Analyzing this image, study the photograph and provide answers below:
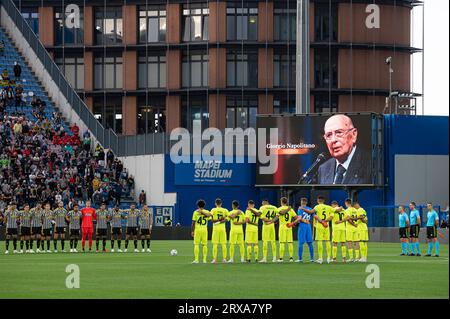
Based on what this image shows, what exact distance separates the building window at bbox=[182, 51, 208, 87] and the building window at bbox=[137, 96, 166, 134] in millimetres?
2793

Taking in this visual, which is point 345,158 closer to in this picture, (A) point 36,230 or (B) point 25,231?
(A) point 36,230

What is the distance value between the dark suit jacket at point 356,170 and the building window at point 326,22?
23.7m

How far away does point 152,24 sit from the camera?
341ft

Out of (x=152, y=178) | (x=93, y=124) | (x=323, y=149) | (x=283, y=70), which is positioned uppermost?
(x=283, y=70)

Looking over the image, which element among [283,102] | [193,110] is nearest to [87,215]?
[193,110]

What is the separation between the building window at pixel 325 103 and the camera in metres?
103

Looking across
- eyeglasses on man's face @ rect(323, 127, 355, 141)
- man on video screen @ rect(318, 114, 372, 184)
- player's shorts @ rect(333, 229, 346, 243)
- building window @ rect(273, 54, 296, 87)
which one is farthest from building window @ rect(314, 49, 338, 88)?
player's shorts @ rect(333, 229, 346, 243)

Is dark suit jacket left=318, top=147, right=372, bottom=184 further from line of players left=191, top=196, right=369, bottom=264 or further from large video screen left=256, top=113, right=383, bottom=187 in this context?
line of players left=191, top=196, right=369, bottom=264

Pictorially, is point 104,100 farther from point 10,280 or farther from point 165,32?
point 10,280

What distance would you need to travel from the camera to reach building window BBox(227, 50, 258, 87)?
102 meters

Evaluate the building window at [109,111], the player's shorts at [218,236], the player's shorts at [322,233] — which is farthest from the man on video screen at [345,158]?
the player's shorts at [218,236]

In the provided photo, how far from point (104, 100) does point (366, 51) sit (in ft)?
70.1

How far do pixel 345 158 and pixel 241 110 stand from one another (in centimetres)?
2350
